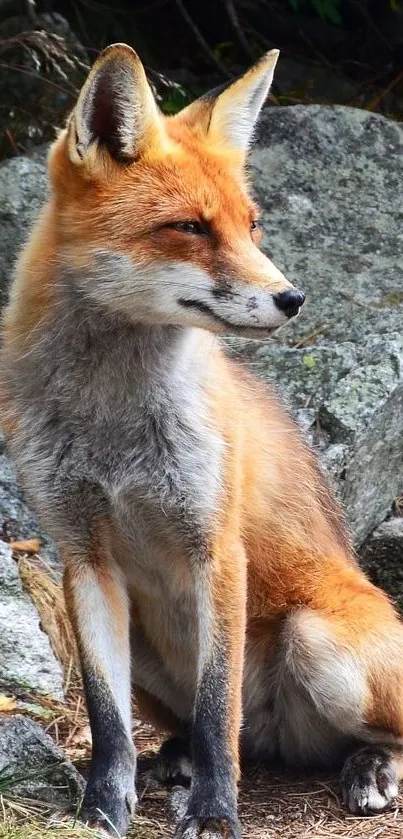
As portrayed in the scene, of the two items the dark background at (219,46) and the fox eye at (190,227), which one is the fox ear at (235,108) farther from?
the dark background at (219,46)

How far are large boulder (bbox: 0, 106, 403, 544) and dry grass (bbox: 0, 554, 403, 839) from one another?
2.04m

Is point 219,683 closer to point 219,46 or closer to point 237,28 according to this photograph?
point 237,28

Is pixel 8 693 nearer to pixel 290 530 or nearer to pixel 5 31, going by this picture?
pixel 290 530

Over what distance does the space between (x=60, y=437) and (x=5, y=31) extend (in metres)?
5.56

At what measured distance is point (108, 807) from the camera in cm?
424

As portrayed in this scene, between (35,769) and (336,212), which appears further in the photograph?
(336,212)

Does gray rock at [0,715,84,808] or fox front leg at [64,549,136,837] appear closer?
fox front leg at [64,549,136,837]

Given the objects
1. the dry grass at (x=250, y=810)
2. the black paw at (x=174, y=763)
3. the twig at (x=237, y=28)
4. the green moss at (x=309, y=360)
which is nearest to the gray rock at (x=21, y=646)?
the dry grass at (x=250, y=810)

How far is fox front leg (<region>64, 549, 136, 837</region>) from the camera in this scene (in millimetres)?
4340

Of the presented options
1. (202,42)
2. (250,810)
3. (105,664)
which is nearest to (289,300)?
(105,664)

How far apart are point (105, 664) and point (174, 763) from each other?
33.3 inches

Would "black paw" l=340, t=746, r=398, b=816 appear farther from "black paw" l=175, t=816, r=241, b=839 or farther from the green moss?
the green moss

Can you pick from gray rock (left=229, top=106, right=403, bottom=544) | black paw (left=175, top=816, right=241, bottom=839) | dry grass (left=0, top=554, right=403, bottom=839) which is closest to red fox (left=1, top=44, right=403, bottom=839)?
black paw (left=175, top=816, right=241, bottom=839)

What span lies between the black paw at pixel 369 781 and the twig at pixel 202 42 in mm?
6230
